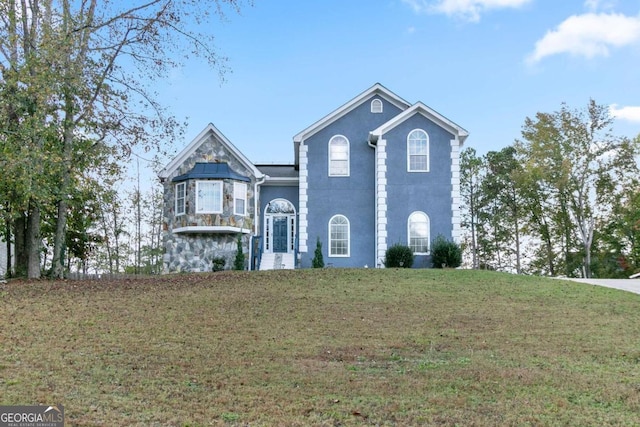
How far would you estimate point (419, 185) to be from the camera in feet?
78.6

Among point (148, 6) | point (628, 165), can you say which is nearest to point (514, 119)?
point (628, 165)

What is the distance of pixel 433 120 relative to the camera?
2420 centimetres

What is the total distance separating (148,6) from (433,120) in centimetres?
1120

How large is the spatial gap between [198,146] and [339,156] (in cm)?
563


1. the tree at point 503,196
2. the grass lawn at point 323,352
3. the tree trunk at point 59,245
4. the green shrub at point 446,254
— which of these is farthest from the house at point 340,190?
the tree at point 503,196

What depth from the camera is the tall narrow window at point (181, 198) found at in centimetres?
2445

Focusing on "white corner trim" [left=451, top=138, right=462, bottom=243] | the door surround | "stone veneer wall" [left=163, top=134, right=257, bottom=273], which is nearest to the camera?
"white corner trim" [left=451, top=138, right=462, bottom=243]

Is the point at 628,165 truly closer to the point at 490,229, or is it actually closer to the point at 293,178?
the point at 490,229

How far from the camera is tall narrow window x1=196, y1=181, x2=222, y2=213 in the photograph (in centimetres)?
2405

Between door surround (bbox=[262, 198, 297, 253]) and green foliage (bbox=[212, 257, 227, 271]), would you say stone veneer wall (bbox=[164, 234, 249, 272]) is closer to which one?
green foliage (bbox=[212, 257, 227, 271])

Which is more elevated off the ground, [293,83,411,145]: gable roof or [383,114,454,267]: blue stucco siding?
[293,83,411,145]: gable roof

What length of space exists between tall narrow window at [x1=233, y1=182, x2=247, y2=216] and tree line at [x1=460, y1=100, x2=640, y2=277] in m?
17.1

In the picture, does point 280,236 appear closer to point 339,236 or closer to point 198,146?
point 339,236

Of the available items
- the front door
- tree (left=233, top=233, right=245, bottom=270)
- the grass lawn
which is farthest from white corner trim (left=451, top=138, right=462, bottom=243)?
tree (left=233, top=233, right=245, bottom=270)
